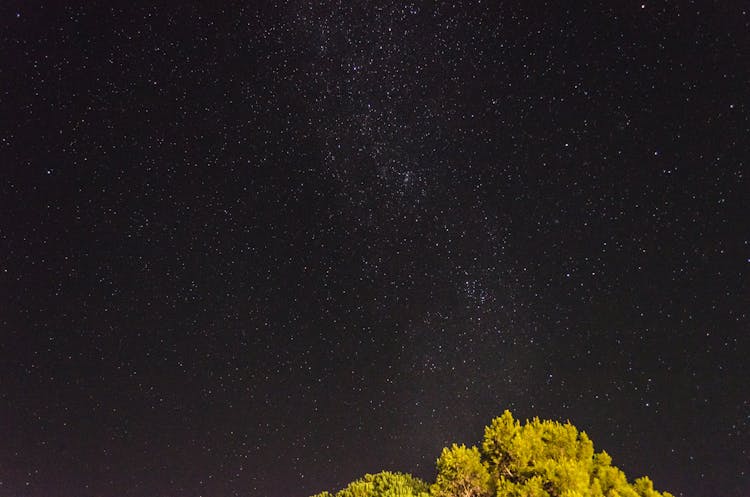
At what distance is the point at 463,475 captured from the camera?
14227 mm

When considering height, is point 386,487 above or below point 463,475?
above

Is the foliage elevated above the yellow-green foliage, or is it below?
above

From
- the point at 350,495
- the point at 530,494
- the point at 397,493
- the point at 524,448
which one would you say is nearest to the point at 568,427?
the point at 524,448

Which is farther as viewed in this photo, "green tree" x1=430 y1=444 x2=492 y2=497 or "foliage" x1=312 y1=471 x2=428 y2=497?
"foliage" x1=312 y1=471 x2=428 y2=497

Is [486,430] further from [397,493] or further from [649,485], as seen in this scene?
[649,485]

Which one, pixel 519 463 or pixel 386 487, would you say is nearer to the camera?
pixel 519 463

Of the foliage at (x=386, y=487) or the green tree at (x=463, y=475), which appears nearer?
the green tree at (x=463, y=475)

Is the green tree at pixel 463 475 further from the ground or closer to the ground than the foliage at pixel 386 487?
closer to the ground

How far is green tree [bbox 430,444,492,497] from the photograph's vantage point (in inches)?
556

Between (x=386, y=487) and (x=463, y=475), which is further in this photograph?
(x=386, y=487)

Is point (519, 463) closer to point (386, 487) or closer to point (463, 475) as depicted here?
point (463, 475)

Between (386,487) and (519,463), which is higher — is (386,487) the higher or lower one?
the higher one

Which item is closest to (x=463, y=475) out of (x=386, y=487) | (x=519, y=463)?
(x=519, y=463)

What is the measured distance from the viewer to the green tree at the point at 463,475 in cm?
1412
